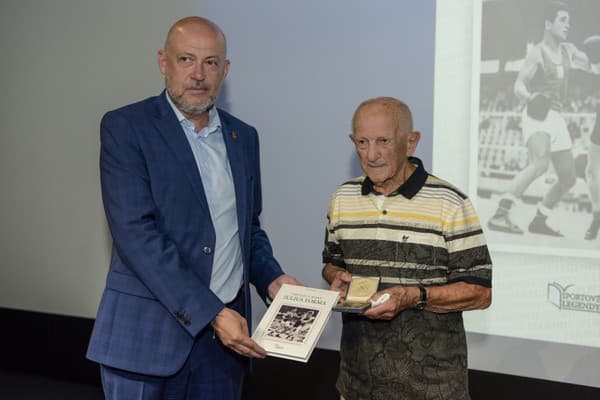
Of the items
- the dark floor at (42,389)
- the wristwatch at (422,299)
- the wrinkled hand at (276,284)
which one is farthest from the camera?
the dark floor at (42,389)

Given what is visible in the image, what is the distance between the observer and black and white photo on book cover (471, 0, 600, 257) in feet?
9.92

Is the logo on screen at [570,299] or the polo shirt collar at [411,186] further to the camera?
the logo on screen at [570,299]

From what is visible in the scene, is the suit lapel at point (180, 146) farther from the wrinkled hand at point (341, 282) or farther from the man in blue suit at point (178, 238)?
the wrinkled hand at point (341, 282)

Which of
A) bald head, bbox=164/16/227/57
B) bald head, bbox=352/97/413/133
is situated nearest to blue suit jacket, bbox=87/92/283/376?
bald head, bbox=164/16/227/57

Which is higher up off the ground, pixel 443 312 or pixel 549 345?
pixel 443 312

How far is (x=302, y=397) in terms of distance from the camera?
4.05 m

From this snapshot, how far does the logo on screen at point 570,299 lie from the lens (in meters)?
3.08

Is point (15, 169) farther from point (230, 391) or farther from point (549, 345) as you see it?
point (549, 345)

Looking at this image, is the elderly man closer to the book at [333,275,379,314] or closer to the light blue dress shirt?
the book at [333,275,379,314]

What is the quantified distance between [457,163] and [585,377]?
1.24m

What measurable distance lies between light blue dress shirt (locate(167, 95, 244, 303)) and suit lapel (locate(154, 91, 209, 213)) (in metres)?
0.06

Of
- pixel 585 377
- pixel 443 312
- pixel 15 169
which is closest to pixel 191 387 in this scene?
pixel 443 312

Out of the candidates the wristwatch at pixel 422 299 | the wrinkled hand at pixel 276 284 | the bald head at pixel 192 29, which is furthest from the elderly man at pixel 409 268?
the bald head at pixel 192 29

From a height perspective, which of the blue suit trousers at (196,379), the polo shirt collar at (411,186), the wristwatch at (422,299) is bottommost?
the blue suit trousers at (196,379)
